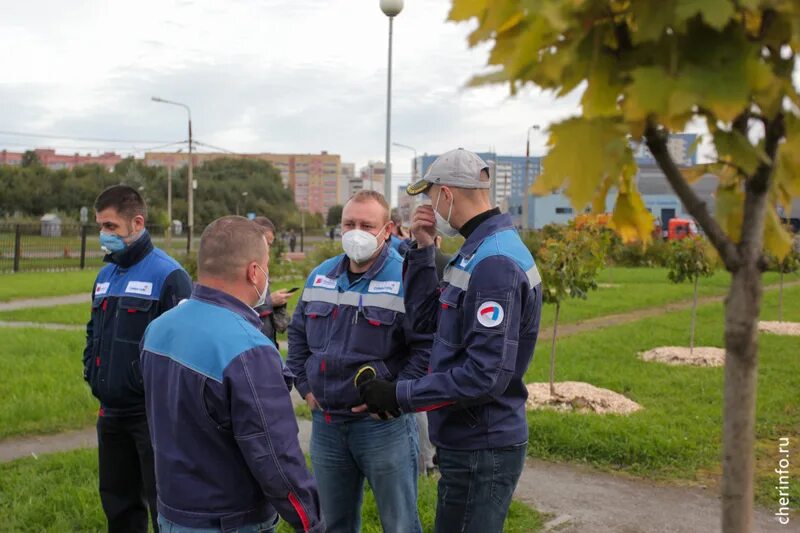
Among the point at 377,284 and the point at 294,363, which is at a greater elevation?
the point at 377,284

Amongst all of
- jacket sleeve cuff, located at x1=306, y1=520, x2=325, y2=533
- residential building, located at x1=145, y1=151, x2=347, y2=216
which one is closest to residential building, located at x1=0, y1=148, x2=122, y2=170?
residential building, located at x1=145, y1=151, x2=347, y2=216

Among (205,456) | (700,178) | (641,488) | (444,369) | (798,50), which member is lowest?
(641,488)

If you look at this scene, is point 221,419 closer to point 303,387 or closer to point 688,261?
point 303,387

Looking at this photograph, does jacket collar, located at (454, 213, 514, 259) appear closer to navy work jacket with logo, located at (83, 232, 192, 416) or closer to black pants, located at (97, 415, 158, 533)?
navy work jacket with logo, located at (83, 232, 192, 416)

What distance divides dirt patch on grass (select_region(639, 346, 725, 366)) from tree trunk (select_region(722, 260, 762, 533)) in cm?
973

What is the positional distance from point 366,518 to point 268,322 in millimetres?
1389

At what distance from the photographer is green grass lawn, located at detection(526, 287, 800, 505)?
21.4 feet

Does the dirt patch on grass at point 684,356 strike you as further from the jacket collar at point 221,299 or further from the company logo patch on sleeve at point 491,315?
the jacket collar at point 221,299

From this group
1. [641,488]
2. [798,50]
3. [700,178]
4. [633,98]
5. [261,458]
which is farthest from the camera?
[641,488]

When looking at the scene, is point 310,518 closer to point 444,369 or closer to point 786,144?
point 444,369

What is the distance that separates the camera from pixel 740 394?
1.51m

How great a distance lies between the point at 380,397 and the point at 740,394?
180cm

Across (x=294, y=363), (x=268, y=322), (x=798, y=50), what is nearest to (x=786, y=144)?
(x=798, y=50)

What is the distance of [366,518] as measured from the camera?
5004 millimetres
